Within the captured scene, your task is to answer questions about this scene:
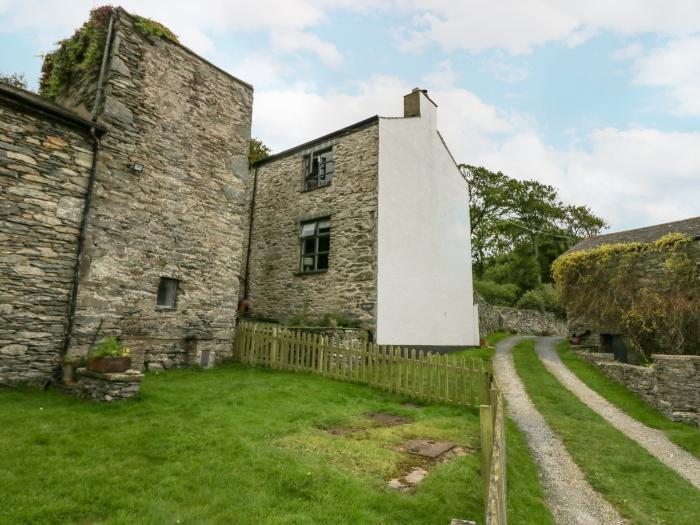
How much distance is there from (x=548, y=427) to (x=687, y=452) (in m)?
2.61

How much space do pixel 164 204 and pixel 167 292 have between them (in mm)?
2381

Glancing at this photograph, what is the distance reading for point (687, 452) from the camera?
26.8 ft

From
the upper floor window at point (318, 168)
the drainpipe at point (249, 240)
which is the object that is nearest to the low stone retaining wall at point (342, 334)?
the drainpipe at point (249, 240)

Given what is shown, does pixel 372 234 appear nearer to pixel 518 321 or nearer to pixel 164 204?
pixel 164 204

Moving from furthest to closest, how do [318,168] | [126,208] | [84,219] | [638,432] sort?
1. [318,168]
2. [126,208]
3. [84,219]
4. [638,432]

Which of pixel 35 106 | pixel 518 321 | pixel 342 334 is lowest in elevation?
pixel 342 334

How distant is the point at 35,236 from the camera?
845 cm

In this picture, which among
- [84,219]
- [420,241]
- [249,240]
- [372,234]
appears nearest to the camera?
[84,219]

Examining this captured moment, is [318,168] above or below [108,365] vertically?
above

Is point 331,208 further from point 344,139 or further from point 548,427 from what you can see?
point 548,427

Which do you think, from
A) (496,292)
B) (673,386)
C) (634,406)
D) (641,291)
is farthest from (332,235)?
(496,292)

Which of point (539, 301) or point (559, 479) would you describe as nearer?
point (559, 479)

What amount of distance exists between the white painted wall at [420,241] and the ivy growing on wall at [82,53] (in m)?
8.16

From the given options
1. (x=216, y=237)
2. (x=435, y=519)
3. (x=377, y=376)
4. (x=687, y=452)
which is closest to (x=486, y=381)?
(x=377, y=376)
